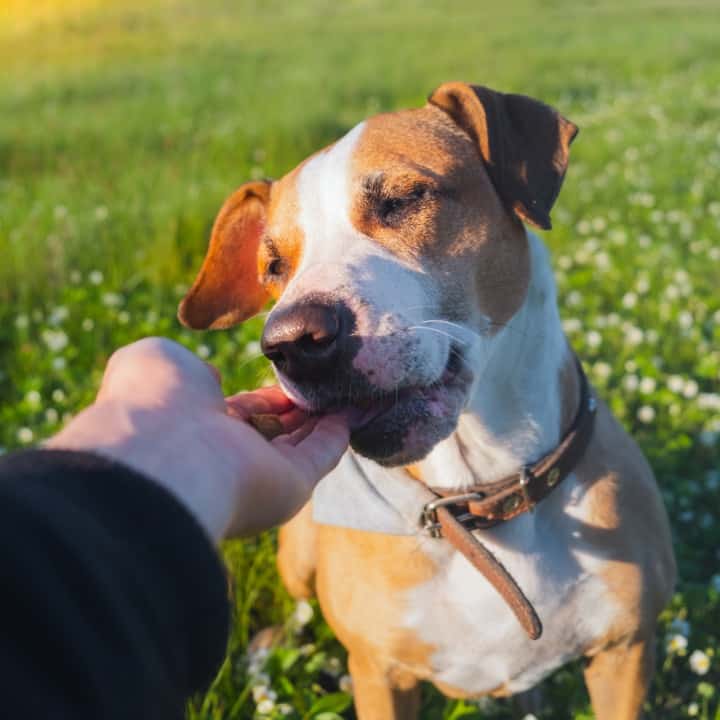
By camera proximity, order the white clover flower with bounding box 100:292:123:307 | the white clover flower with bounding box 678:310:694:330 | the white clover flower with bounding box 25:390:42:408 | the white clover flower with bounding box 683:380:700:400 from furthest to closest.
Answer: the white clover flower with bounding box 100:292:123:307 → the white clover flower with bounding box 678:310:694:330 → the white clover flower with bounding box 25:390:42:408 → the white clover flower with bounding box 683:380:700:400

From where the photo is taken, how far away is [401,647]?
267cm

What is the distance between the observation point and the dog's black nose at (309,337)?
197 centimetres

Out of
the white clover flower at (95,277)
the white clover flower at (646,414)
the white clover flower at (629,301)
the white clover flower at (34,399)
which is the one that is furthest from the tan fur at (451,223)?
the white clover flower at (95,277)

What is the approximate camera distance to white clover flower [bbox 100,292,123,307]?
5414 millimetres

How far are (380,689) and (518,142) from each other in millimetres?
1745

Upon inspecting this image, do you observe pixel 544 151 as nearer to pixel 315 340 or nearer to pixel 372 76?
pixel 315 340

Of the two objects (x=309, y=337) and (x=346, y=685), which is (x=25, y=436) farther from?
(x=309, y=337)

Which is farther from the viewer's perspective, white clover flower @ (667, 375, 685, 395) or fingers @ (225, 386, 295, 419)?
white clover flower @ (667, 375, 685, 395)

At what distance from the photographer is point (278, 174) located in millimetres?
8070

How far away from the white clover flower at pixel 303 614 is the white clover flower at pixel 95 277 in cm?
303

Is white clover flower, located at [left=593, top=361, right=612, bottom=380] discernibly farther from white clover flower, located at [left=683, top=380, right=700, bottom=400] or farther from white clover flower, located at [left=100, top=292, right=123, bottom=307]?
white clover flower, located at [left=100, top=292, right=123, bottom=307]

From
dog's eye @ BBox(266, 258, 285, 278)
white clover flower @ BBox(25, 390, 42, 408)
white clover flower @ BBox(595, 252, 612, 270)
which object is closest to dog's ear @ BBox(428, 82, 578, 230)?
dog's eye @ BBox(266, 258, 285, 278)

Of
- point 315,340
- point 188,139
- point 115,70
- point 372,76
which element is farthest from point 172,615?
point 115,70

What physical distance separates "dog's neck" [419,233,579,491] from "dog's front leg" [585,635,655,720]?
67 centimetres
